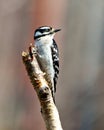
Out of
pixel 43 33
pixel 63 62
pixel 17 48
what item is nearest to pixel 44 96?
pixel 43 33

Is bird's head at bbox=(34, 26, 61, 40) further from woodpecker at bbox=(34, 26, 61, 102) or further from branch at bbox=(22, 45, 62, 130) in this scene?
branch at bbox=(22, 45, 62, 130)

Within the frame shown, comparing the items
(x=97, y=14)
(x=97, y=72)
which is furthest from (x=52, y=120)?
(x=97, y=14)

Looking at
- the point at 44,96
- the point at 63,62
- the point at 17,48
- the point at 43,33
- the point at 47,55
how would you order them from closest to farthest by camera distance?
1. the point at 44,96
2. the point at 47,55
3. the point at 43,33
4. the point at 63,62
5. the point at 17,48

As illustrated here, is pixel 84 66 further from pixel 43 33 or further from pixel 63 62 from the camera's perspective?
pixel 43 33

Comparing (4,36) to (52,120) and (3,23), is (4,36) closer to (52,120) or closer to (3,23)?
(3,23)

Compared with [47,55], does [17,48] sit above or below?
below

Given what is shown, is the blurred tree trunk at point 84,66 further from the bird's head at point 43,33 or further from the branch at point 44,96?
the branch at point 44,96
